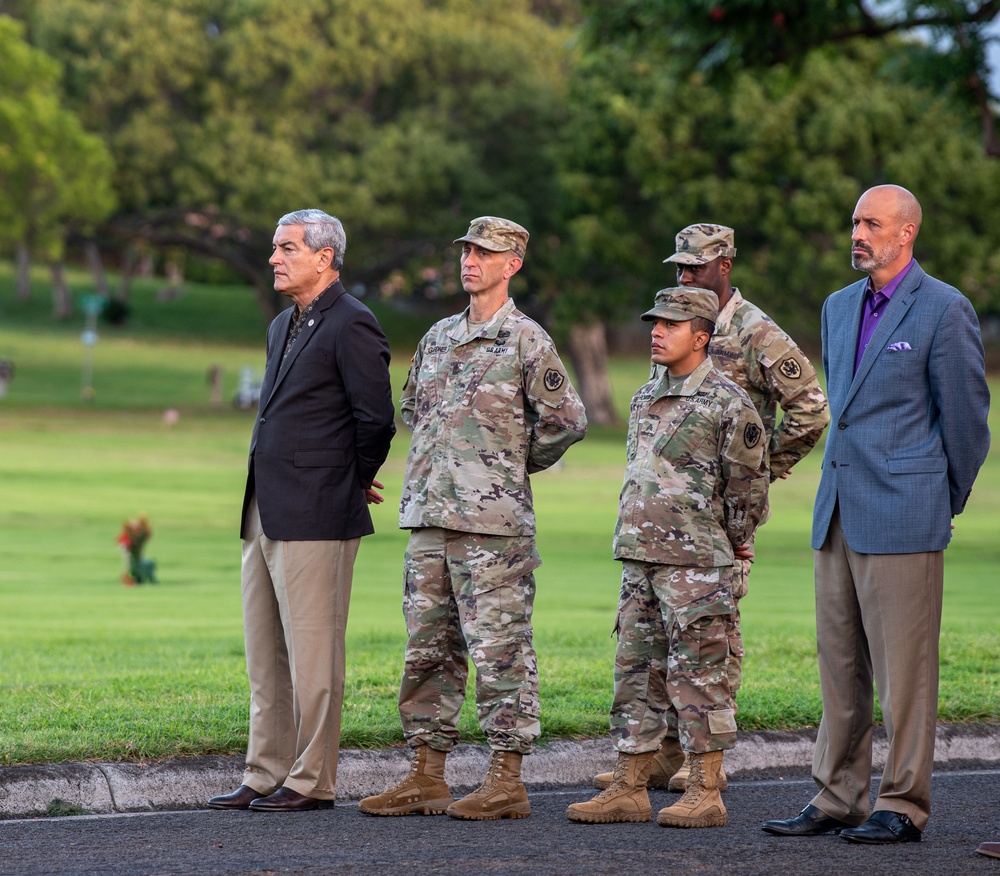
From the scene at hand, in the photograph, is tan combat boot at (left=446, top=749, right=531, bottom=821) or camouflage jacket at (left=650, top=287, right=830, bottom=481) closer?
tan combat boot at (left=446, top=749, right=531, bottom=821)

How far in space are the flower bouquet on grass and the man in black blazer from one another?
30.9ft

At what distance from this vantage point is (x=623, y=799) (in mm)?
6293

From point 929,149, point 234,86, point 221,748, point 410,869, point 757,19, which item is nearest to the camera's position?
point 410,869

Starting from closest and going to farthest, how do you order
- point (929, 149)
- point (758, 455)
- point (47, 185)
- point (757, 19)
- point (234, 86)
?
point (758, 455), point (757, 19), point (929, 149), point (47, 185), point (234, 86)

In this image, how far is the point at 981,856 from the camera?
5676mm

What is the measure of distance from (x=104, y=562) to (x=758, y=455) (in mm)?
13438

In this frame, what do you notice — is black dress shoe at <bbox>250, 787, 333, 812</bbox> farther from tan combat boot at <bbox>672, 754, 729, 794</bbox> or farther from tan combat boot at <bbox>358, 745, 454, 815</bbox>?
tan combat boot at <bbox>672, 754, 729, 794</bbox>

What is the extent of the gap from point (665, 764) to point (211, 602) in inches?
344

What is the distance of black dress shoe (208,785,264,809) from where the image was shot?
6426 mm

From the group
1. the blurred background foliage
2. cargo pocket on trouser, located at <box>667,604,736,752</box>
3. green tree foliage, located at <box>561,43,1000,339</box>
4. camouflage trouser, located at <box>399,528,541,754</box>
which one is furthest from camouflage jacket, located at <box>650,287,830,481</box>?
the blurred background foliage

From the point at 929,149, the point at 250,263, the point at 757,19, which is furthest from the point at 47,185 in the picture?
the point at 757,19

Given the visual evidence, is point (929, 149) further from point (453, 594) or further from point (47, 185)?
point (453, 594)

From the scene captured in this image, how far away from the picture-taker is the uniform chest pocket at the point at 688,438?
645cm

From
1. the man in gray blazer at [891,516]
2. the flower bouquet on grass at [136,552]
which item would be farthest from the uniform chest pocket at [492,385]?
the flower bouquet on grass at [136,552]
